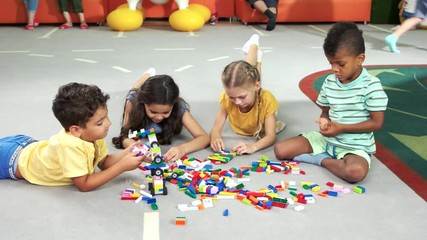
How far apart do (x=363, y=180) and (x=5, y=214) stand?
170 cm

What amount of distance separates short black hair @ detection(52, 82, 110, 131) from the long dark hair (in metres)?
0.48

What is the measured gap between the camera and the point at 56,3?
764 centimetres

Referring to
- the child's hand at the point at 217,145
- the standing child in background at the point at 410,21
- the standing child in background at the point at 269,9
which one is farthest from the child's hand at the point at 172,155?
the standing child in background at the point at 269,9

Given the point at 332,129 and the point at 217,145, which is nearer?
the point at 332,129

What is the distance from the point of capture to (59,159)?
88.7 inches

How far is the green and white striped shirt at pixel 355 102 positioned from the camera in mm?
2465

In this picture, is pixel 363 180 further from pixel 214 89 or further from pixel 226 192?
pixel 214 89

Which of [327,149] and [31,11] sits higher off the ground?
[31,11]

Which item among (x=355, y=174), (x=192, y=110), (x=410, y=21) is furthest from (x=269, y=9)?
(x=355, y=174)

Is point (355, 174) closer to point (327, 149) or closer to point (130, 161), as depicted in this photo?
point (327, 149)

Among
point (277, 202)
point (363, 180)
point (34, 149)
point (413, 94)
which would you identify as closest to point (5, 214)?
point (34, 149)

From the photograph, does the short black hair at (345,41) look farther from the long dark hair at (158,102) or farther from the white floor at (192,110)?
the long dark hair at (158,102)

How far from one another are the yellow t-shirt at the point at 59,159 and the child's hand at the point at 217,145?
67cm

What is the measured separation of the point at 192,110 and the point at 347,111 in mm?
1361
